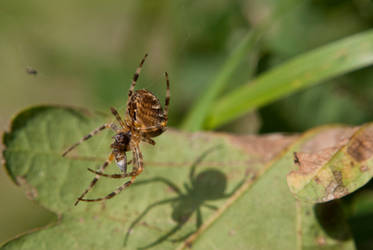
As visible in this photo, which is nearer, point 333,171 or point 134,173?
point 333,171

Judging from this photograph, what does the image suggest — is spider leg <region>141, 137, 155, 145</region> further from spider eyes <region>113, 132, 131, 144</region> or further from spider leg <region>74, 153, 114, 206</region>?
spider leg <region>74, 153, 114, 206</region>

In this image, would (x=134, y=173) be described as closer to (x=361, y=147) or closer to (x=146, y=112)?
(x=146, y=112)

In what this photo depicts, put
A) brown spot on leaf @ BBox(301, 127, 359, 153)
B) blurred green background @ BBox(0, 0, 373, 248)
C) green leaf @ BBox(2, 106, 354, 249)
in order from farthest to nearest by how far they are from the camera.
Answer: blurred green background @ BBox(0, 0, 373, 248) → brown spot on leaf @ BBox(301, 127, 359, 153) → green leaf @ BBox(2, 106, 354, 249)

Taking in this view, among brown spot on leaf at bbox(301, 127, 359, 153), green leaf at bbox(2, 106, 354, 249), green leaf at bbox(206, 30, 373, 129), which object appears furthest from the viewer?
green leaf at bbox(206, 30, 373, 129)

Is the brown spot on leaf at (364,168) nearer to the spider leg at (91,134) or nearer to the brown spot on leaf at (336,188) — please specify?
the brown spot on leaf at (336,188)

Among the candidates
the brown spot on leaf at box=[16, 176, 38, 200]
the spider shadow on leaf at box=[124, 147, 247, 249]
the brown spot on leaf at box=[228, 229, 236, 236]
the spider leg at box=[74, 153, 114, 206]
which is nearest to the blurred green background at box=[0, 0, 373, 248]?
the brown spot on leaf at box=[16, 176, 38, 200]

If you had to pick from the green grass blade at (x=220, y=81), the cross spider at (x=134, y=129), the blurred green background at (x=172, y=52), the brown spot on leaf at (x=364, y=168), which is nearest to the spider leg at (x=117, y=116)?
the cross spider at (x=134, y=129)

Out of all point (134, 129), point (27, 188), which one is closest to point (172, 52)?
point (134, 129)
